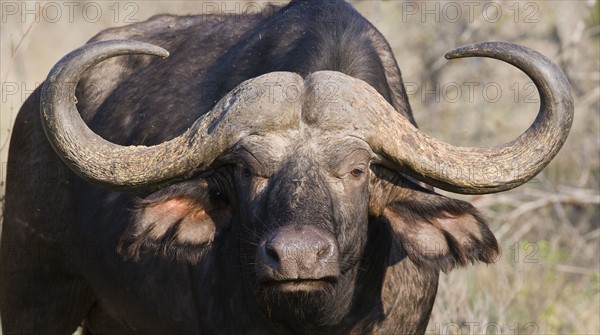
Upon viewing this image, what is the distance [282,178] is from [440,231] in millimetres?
904

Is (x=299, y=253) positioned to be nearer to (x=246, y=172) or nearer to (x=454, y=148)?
(x=246, y=172)

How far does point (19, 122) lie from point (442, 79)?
583 centimetres

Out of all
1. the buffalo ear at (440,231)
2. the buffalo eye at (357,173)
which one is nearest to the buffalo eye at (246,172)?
the buffalo eye at (357,173)

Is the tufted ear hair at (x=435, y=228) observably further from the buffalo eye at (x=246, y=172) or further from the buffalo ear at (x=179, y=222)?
the buffalo ear at (x=179, y=222)

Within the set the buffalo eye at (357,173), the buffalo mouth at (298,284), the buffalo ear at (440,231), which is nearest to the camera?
the buffalo mouth at (298,284)

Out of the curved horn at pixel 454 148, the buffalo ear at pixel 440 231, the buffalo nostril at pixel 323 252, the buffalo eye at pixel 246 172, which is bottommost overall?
the buffalo nostril at pixel 323 252

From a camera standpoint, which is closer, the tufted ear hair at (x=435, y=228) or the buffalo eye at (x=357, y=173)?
the buffalo eye at (x=357, y=173)

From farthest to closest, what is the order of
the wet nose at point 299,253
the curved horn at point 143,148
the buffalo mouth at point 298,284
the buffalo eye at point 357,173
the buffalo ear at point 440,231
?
the buffalo ear at point 440,231, the buffalo eye at point 357,173, the curved horn at point 143,148, the buffalo mouth at point 298,284, the wet nose at point 299,253

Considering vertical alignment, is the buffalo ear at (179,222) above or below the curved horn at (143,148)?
below

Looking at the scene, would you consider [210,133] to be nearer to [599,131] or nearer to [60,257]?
[60,257]

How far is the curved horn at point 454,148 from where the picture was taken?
4.61 metres

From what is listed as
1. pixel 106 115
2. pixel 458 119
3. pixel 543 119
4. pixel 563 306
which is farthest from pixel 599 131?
pixel 543 119

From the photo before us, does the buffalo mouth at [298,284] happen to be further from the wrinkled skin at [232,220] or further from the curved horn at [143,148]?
the curved horn at [143,148]

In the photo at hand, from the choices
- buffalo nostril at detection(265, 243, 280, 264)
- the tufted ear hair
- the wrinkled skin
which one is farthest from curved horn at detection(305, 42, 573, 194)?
buffalo nostril at detection(265, 243, 280, 264)
